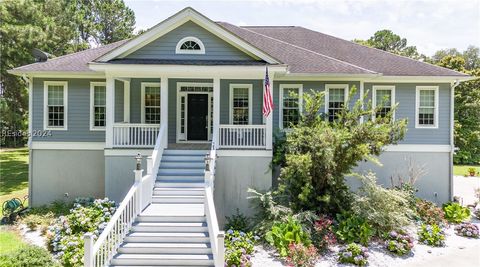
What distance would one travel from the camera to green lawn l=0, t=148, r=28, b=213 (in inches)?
649

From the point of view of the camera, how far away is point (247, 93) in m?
13.9

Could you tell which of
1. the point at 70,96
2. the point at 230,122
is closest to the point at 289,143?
the point at 230,122

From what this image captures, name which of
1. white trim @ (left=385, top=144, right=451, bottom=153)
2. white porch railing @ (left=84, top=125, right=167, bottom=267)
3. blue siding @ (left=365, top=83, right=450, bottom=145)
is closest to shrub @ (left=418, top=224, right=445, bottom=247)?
white trim @ (left=385, top=144, right=451, bottom=153)

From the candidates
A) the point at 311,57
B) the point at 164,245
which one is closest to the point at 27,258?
the point at 164,245

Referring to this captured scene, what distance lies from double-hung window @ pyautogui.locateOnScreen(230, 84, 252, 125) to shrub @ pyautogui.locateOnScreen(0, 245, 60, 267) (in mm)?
8426

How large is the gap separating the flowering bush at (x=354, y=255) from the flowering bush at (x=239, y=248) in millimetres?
2437

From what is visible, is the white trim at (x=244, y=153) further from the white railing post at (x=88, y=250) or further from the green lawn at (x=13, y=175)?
the green lawn at (x=13, y=175)

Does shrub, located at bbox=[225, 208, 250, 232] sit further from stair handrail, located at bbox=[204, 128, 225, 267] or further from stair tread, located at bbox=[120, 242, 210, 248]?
stair tread, located at bbox=[120, 242, 210, 248]

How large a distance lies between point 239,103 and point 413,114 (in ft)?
24.7

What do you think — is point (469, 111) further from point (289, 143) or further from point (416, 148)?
point (289, 143)

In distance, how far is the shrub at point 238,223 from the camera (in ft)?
33.8

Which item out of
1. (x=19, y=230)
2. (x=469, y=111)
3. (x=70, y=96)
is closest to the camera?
(x=19, y=230)

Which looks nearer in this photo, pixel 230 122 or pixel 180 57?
pixel 180 57

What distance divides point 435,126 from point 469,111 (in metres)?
20.1
